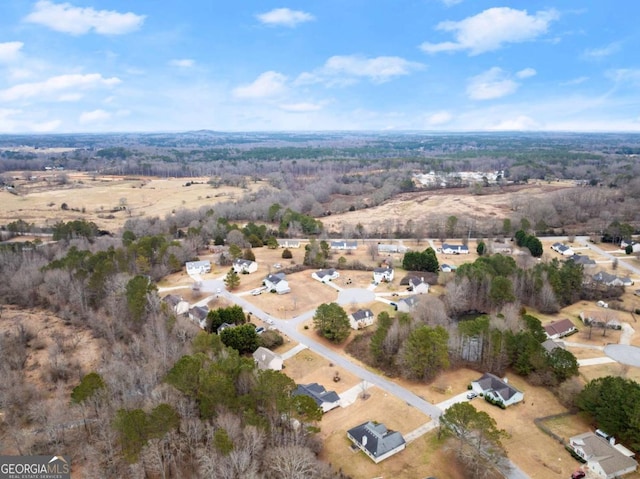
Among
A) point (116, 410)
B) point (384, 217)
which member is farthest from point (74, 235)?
point (384, 217)

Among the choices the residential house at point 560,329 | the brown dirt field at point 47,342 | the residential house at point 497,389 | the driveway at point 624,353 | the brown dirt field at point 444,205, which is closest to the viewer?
the residential house at point 497,389

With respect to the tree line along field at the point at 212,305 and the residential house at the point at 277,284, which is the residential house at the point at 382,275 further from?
the residential house at the point at 277,284

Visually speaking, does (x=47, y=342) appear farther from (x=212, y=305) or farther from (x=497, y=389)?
(x=497, y=389)

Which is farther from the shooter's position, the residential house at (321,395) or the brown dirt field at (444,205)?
the brown dirt field at (444,205)

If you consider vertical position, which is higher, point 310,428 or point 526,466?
point 310,428

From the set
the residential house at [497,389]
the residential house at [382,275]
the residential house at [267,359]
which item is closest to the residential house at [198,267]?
the residential house at [382,275]

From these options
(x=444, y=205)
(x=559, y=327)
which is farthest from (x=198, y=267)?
(x=444, y=205)

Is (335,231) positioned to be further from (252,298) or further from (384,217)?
(252,298)
